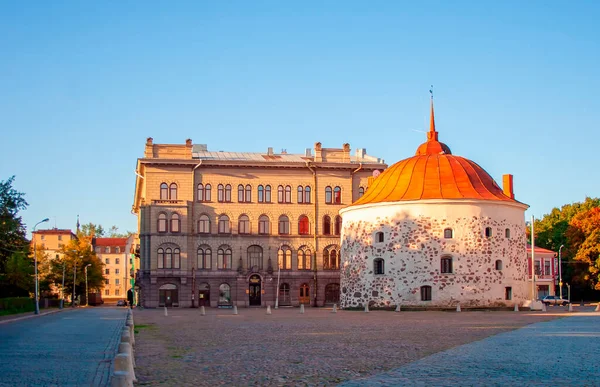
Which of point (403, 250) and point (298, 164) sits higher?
point (298, 164)

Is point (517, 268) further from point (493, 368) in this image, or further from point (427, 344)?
point (493, 368)

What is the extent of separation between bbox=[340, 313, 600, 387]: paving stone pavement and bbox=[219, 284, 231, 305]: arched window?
54027 millimetres

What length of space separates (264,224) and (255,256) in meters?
3.36

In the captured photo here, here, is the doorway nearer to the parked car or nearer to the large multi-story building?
the large multi-story building

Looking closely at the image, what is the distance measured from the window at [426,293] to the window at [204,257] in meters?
24.8

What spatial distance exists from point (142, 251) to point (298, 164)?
17905 millimetres

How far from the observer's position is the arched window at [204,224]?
74.8 metres

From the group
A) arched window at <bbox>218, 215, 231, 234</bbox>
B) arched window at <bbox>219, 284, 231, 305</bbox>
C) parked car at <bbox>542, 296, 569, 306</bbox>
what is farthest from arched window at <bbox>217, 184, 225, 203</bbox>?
parked car at <bbox>542, 296, 569, 306</bbox>

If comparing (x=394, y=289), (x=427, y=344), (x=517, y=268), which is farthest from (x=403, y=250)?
(x=427, y=344)

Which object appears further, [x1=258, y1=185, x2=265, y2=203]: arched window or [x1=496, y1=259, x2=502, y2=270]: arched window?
[x1=258, y1=185, x2=265, y2=203]: arched window

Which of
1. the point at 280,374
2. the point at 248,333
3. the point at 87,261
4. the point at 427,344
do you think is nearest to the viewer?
the point at 280,374

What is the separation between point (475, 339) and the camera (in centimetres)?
2355

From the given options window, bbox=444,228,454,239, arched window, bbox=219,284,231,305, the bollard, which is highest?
window, bbox=444,228,454,239

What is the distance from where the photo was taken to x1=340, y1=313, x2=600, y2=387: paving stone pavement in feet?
43.8
